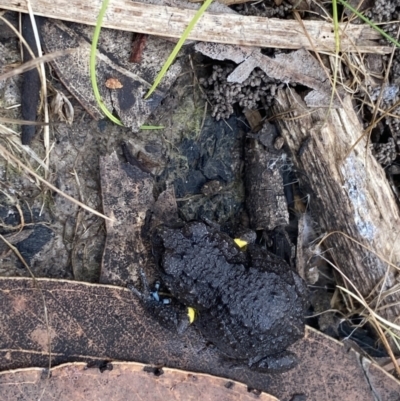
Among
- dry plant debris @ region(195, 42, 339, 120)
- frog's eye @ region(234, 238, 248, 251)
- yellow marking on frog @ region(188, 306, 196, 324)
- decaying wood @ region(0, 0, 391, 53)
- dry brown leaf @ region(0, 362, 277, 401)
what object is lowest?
dry brown leaf @ region(0, 362, 277, 401)

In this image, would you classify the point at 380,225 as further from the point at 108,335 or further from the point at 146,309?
the point at 108,335

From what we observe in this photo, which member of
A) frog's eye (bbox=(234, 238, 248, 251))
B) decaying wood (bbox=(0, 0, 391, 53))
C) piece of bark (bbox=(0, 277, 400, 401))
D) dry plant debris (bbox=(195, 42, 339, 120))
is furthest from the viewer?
frog's eye (bbox=(234, 238, 248, 251))

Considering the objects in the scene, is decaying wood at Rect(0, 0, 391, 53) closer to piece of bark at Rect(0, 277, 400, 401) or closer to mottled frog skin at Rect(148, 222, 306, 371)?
mottled frog skin at Rect(148, 222, 306, 371)

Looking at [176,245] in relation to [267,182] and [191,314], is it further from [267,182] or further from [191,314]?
[267,182]

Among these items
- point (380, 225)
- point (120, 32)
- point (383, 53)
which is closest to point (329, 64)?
point (383, 53)

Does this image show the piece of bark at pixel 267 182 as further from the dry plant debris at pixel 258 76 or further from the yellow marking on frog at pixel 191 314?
the yellow marking on frog at pixel 191 314

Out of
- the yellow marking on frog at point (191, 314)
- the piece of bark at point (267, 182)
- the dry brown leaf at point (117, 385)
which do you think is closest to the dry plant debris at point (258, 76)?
the piece of bark at point (267, 182)

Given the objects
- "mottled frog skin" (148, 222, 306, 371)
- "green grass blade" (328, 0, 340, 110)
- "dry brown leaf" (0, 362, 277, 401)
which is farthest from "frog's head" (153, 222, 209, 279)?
"green grass blade" (328, 0, 340, 110)
